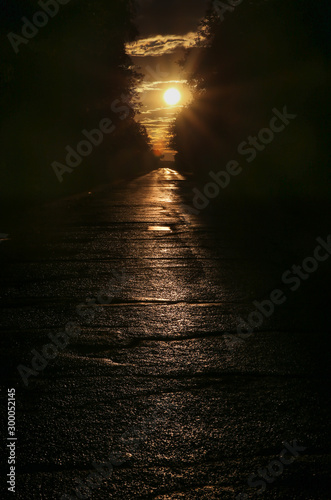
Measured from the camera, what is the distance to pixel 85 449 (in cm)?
354

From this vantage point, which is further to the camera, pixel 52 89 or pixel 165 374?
pixel 52 89

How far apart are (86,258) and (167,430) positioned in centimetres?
639

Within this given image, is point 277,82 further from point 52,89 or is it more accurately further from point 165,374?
point 165,374

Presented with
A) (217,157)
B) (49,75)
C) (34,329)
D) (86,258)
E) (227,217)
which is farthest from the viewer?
(217,157)

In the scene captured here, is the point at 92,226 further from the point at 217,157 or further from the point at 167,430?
the point at 217,157

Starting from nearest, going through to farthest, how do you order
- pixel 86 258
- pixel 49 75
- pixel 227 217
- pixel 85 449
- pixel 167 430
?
pixel 85 449 → pixel 167 430 → pixel 86 258 → pixel 227 217 → pixel 49 75

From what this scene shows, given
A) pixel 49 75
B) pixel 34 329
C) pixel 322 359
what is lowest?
pixel 322 359

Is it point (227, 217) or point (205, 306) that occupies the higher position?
point (227, 217)

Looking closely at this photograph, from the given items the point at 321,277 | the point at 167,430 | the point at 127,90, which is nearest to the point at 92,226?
the point at 321,277

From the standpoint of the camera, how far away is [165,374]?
4.76m

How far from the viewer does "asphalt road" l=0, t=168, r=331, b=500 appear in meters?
3.27

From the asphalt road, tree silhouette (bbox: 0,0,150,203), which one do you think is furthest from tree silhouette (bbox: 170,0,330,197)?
the asphalt road

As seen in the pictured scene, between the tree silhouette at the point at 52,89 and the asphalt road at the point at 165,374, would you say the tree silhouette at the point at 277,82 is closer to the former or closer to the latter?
the tree silhouette at the point at 52,89

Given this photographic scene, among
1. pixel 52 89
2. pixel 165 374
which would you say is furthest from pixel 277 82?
pixel 165 374
